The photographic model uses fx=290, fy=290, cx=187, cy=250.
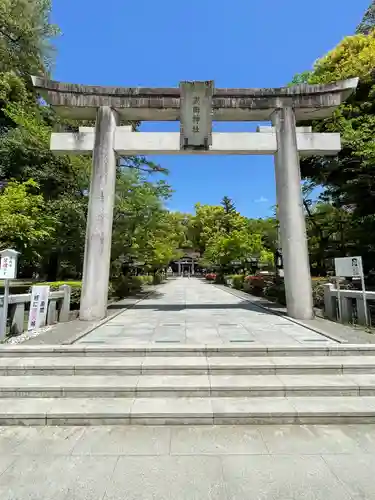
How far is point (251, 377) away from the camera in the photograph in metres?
4.34

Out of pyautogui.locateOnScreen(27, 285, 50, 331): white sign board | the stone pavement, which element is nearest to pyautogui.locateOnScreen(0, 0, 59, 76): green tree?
pyautogui.locateOnScreen(27, 285, 50, 331): white sign board

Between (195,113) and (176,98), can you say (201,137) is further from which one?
(176,98)

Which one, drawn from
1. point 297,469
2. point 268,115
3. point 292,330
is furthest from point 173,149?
point 297,469

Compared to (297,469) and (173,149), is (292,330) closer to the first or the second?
(297,469)

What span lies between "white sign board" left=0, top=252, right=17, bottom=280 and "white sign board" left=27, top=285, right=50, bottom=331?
33.7 inches

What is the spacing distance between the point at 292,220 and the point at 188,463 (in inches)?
271

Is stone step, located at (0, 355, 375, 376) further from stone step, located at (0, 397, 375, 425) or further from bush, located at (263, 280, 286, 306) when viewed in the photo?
bush, located at (263, 280, 286, 306)

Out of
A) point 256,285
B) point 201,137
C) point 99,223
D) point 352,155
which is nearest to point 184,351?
point 99,223

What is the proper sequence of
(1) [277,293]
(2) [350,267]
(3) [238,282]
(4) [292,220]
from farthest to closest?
(3) [238,282]
(1) [277,293]
(4) [292,220]
(2) [350,267]

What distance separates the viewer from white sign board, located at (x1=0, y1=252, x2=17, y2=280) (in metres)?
5.88

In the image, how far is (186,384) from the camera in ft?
13.3

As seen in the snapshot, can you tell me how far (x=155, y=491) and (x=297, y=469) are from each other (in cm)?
132

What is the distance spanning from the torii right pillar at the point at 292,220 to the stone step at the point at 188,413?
4543 mm

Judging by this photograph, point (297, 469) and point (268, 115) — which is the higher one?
point (268, 115)
